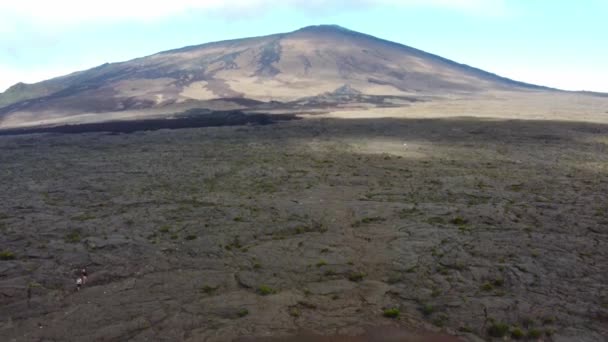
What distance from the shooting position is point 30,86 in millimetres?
121188

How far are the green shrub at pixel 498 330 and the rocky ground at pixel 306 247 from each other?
0.12 ft

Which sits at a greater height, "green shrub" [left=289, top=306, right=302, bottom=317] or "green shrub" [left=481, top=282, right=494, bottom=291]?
"green shrub" [left=481, top=282, right=494, bottom=291]

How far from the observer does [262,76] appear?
121m

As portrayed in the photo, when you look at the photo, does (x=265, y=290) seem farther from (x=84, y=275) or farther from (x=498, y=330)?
(x=498, y=330)

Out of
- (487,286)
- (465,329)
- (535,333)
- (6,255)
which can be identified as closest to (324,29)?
(6,255)

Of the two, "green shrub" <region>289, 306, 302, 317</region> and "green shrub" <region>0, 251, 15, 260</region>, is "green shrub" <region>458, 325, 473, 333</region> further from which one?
"green shrub" <region>0, 251, 15, 260</region>

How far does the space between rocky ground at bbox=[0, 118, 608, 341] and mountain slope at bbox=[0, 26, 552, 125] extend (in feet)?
221

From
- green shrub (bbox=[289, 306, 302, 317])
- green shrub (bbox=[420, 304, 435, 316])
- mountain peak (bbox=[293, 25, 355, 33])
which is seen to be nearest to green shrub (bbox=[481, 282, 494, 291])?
green shrub (bbox=[420, 304, 435, 316])

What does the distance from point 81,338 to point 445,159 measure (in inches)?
887

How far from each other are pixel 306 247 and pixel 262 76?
111 m

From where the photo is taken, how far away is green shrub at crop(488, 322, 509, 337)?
8.88 m

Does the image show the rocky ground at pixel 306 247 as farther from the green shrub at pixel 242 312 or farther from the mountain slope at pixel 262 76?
the mountain slope at pixel 262 76

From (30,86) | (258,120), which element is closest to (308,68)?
(30,86)

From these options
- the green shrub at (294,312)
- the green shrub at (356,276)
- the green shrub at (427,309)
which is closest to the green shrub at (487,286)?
the green shrub at (427,309)
